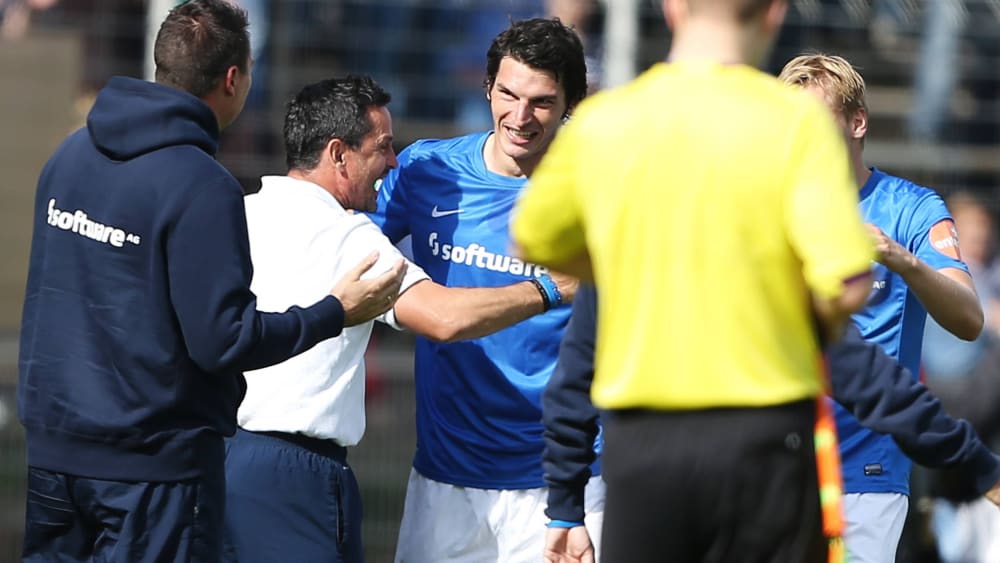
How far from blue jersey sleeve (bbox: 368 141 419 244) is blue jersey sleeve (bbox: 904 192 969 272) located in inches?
60.7

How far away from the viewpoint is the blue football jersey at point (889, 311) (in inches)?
178

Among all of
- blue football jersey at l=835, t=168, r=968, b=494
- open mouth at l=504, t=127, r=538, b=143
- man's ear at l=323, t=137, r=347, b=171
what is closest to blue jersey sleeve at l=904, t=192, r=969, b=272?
blue football jersey at l=835, t=168, r=968, b=494

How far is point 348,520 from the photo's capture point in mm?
4473

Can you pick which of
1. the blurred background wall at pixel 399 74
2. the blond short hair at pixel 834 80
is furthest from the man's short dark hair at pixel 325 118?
the blurred background wall at pixel 399 74

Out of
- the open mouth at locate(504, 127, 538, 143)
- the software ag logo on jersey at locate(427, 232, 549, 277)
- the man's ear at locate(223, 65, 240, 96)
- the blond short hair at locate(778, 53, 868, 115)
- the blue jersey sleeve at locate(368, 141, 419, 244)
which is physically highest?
the blond short hair at locate(778, 53, 868, 115)

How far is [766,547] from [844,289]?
0.52 m

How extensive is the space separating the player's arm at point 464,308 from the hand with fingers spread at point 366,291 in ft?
0.69

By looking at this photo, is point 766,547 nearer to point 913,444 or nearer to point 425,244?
point 913,444

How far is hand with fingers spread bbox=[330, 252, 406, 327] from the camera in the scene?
13.4ft

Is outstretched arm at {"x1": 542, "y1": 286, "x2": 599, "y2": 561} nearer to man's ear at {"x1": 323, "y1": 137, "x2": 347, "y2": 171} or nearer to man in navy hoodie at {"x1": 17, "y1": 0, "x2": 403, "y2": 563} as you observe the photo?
man in navy hoodie at {"x1": 17, "y1": 0, "x2": 403, "y2": 563}

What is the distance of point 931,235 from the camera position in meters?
4.52

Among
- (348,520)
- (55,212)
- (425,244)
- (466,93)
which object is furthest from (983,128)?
(55,212)

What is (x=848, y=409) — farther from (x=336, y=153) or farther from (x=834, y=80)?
(x=336, y=153)

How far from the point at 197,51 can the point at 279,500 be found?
1.24 m
